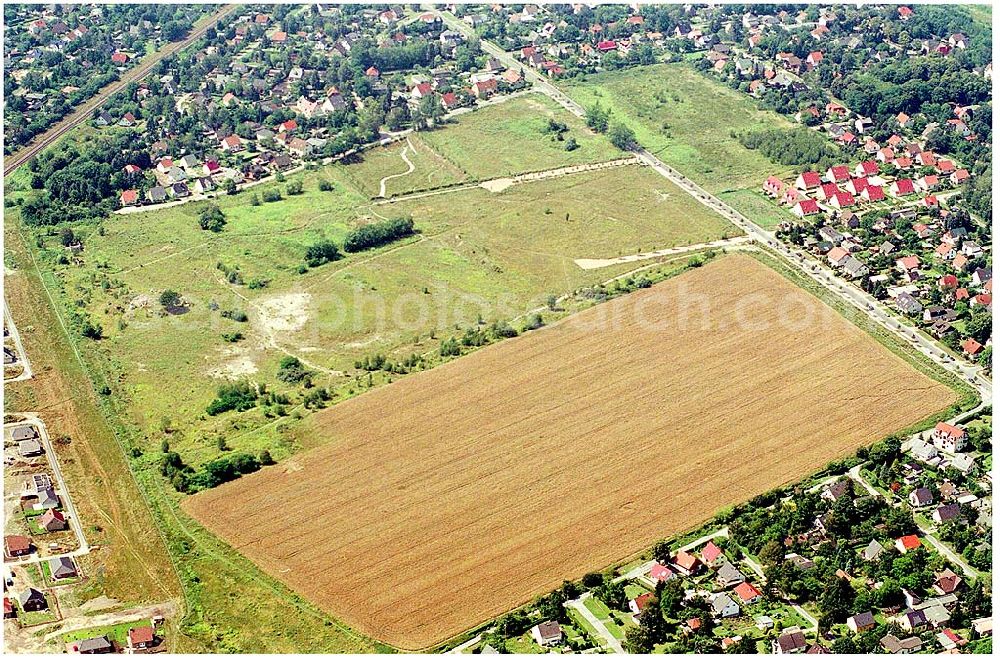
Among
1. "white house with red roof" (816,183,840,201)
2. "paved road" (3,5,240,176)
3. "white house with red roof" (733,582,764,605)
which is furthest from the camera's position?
"paved road" (3,5,240,176)

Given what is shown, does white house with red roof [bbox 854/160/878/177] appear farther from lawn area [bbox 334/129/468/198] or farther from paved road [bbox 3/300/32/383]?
paved road [bbox 3/300/32/383]

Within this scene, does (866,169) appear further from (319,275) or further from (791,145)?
(319,275)

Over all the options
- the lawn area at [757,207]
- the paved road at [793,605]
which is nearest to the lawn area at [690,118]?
the lawn area at [757,207]

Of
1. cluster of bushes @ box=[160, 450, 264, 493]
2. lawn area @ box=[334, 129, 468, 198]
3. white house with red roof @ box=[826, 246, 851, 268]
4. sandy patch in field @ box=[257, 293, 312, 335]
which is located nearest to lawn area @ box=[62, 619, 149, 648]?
cluster of bushes @ box=[160, 450, 264, 493]

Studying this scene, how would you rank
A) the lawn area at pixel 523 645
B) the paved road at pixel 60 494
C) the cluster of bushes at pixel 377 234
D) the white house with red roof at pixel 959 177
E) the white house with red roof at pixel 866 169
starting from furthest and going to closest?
the white house with red roof at pixel 866 169 < the white house with red roof at pixel 959 177 < the cluster of bushes at pixel 377 234 < the paved road at pixel 60 494 < the lawn area at pixel 523 645

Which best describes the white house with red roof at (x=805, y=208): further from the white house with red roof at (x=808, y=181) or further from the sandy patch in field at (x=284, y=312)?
the sandy patch in field at (x=284, y=312)

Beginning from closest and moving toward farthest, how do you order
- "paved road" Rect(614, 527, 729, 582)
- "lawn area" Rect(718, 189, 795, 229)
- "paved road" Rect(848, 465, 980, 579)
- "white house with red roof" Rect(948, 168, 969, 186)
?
"paved road" Rect(848, 465, 980, 579) → "paved road" Rect(614, 527, 729, 582) → "lawn area" Rect(718, 189, 795, 229) → "white house with red roof" Rect(948, 168, 969, 186)

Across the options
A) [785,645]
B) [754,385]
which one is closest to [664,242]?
[754,385]

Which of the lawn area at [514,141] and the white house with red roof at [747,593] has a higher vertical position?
the lawn area at [514,141]
